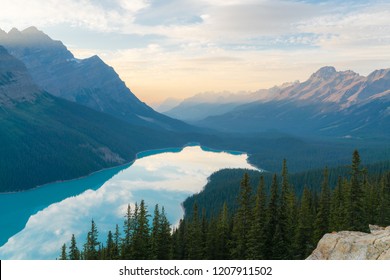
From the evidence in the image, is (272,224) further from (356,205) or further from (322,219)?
(356,205)

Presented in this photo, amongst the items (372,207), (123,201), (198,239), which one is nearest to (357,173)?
(372,207)

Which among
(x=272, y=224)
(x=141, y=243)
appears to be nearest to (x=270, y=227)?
(x=272, y=224)

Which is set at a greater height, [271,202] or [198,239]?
[271,202]

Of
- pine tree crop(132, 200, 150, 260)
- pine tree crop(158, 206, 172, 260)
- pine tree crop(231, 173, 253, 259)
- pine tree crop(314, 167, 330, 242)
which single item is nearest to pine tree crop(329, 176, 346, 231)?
pine tree crop(314, 167, 330, 242)

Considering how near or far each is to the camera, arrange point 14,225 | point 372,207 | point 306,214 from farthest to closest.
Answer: point 14,225 < point 372,207 < point 306,214

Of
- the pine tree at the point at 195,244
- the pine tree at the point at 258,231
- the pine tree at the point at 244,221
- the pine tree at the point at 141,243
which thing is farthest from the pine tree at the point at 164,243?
the pine tree at the point at 258,231

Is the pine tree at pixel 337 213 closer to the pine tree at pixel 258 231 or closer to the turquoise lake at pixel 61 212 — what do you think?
the pine tree at pixel 258 231
